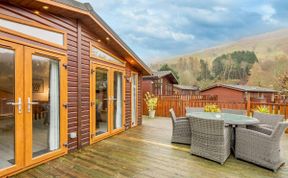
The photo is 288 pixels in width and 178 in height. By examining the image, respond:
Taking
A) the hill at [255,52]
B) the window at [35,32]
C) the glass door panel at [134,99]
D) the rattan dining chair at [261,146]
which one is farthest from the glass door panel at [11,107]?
the hill at [255,52]

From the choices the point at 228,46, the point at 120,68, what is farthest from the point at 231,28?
the point at 120,68

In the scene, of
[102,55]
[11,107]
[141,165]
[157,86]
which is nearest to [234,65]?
[157,86]

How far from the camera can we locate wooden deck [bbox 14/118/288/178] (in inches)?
123

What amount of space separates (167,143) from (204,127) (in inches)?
58.6

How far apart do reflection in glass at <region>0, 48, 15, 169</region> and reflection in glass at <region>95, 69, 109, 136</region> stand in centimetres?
216

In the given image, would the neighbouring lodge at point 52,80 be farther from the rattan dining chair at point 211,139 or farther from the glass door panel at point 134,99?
→ the rattan dining chair at point 211,139

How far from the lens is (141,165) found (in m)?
3.51

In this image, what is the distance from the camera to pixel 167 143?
4.96 metres

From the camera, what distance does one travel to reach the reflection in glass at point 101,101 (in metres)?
5.09

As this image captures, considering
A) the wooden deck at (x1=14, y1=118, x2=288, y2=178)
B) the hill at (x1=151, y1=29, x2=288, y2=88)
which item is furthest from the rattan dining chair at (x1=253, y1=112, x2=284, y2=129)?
the hill at (x1=151, y1=29, x2=288, y2=88)

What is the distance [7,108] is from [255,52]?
1548 inches

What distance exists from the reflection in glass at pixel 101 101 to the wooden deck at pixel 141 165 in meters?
0.66

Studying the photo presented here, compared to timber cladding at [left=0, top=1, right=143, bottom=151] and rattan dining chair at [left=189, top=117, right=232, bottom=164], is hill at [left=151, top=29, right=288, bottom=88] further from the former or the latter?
timber cladding at [left=0, top=1, right=143, bottom=151]

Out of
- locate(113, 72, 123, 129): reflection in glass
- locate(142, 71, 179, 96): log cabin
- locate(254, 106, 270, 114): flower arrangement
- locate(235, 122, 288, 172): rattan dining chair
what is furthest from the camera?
locate(142, 71, 179, 96): log cabin
